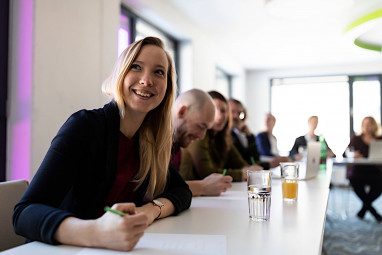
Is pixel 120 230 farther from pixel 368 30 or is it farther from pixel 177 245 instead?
pixel 368 30

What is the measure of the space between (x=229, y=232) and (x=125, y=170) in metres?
0.48

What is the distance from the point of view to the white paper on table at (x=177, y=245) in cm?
77

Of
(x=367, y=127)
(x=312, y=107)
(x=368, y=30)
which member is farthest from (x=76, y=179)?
(x=312, y=107)

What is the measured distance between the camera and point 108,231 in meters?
0.75

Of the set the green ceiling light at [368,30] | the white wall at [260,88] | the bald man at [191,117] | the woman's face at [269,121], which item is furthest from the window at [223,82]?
the bald man at [191,117]

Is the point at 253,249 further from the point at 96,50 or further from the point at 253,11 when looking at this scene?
the point at 253,11

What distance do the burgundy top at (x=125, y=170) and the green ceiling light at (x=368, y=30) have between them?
191 inches

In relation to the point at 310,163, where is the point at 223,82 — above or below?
above

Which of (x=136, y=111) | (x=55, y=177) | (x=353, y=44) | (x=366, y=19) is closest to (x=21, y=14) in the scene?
(x=136, y=111)

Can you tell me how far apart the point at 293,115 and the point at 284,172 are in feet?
25.4

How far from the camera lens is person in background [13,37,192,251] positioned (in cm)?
79

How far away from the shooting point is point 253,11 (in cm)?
500

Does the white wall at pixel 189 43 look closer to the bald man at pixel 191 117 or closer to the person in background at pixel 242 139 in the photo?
the person in background at pixel 242 139

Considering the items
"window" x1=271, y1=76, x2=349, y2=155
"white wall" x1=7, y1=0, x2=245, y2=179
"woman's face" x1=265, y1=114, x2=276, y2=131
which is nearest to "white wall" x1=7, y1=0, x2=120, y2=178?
"white wall" x1=7, y1=0, x2=245, y2=179
